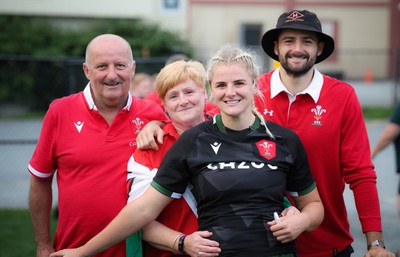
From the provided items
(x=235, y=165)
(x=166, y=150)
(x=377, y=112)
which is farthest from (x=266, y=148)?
(x=377, y=112)

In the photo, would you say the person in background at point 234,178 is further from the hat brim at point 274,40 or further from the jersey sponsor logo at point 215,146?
the hat brim at point 274,40

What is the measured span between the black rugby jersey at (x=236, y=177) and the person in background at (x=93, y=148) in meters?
0.61

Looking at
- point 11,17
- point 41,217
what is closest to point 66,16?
point 11,17

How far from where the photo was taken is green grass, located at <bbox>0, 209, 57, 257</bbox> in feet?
24.7

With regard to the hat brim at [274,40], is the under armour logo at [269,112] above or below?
below

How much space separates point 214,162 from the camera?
3416mm

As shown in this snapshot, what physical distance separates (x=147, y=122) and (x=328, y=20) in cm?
3102

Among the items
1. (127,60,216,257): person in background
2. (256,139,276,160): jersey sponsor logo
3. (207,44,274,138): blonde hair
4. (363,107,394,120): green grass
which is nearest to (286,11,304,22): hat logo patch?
(207,44,274,138): blonde hair

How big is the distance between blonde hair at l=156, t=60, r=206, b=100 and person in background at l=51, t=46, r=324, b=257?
9.8 inches

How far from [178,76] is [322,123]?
948 mm

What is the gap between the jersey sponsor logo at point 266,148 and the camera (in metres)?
3.45

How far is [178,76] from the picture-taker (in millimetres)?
3803

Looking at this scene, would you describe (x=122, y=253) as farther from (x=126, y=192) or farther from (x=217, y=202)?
(x=217, y=202)

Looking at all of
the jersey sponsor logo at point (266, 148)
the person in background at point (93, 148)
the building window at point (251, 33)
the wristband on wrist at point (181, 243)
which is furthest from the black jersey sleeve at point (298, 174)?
the building window at point (251, 33)
